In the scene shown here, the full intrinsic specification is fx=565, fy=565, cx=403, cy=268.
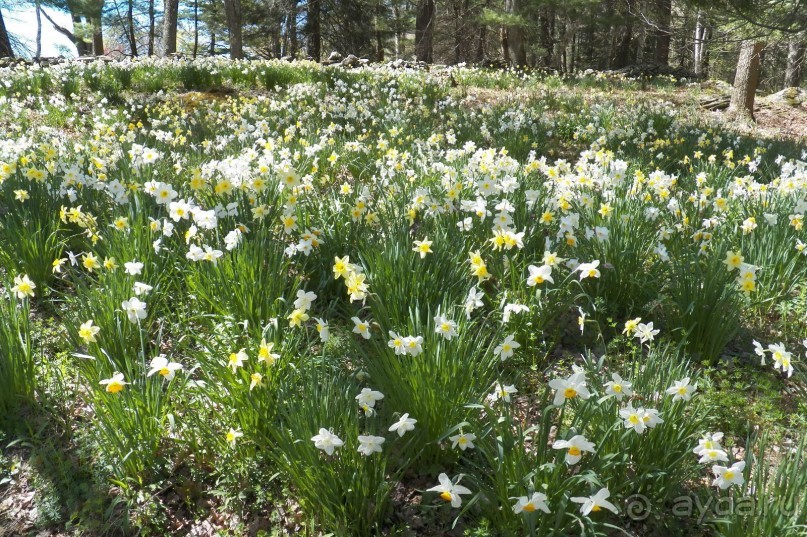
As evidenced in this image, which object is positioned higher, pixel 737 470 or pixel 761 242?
pixel 761 242

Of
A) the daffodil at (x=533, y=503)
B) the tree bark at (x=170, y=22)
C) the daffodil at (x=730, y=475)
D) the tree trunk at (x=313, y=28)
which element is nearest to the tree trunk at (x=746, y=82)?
the daffodil at (x=730, y=475)

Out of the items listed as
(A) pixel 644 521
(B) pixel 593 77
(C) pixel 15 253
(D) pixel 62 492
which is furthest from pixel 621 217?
(B) pixel 593 77

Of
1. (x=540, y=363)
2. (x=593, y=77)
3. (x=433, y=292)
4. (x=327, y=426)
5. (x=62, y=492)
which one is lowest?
(x=62, y=492)

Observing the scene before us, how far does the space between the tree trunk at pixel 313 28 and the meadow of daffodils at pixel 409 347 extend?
15362 mm

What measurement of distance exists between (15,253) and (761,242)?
4.17 meters

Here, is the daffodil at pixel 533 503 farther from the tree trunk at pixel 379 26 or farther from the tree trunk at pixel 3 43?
the tree trunk at pixel 379 26

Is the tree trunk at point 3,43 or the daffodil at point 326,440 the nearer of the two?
the daffodil at point 326,440

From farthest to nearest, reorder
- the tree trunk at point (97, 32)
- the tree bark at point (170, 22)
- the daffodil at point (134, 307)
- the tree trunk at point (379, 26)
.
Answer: the tree trunk at point (97, 32)
the tree trunk at point (379, 26)
the tree bark at point (170, 22)
the daffodil at point (134, 307)

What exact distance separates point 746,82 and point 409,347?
10499 mm

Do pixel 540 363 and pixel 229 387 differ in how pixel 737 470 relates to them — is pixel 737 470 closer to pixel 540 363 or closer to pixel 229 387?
pixel 540 363

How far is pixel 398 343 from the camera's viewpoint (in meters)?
1.95

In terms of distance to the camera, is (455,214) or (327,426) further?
(455,214)

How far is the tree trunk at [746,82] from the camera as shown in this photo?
31.3 ft

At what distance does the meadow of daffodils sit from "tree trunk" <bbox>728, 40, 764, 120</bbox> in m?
6.31
